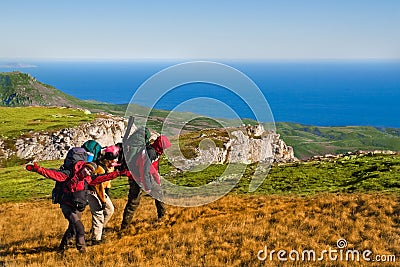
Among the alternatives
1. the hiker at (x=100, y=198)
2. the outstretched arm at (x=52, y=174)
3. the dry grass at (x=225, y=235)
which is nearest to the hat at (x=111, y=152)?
the hiker at (x=100, y=198)

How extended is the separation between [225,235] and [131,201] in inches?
158

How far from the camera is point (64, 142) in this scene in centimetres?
8388

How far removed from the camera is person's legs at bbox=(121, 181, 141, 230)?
45.6ft

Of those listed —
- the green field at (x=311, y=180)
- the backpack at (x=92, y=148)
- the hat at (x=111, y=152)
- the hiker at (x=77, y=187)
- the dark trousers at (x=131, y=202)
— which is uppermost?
the backpack at (x=92, y=148)

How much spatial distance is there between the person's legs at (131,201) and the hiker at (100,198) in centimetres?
121

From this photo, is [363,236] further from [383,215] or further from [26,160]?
[26,160]

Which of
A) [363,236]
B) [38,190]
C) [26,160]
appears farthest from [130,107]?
[26,160]

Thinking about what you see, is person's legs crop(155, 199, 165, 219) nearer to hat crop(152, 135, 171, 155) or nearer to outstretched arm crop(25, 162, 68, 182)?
hat crop(152, 135, 171, 155)

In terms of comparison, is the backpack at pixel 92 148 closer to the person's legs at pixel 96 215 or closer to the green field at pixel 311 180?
the person's legs at pixel 96 215

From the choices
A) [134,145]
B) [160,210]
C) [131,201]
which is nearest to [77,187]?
[134,145]

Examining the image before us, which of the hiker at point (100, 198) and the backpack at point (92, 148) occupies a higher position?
the backpack at point (92, 148)

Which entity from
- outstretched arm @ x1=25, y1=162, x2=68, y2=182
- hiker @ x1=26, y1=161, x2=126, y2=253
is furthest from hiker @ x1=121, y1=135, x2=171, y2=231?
outstretched arm @ x1=25, y1=162, x2=68, y2=182

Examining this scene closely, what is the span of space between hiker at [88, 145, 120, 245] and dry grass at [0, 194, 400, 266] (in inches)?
23.6

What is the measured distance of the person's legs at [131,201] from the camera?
13.9 metres
